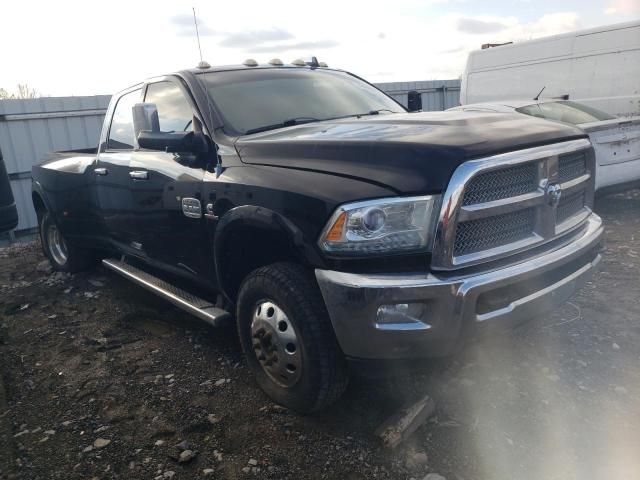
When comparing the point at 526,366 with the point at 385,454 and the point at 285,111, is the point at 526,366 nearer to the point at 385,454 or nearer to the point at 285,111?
the point at 385,454

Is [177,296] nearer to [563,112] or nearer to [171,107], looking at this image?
[171,107]

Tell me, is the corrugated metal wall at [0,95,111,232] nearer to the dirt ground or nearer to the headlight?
the dirt ground

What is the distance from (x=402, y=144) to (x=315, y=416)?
1514 millimetres

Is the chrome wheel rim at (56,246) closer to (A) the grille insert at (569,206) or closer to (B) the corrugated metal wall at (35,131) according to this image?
(B) the corrugated metal wall at (35,131)

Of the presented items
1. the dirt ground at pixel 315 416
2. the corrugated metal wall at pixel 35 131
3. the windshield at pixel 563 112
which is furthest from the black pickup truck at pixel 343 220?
the corrugated metal wall at pixel 35 131

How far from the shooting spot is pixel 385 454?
2496 mm

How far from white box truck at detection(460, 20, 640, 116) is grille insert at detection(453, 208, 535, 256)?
249 inches

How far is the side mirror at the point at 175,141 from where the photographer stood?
307 centimetres

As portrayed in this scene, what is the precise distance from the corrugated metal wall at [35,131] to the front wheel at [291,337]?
780 cm

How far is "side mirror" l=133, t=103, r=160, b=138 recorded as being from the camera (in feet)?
10.5

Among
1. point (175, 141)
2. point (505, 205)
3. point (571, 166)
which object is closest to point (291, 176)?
point (175, 141)

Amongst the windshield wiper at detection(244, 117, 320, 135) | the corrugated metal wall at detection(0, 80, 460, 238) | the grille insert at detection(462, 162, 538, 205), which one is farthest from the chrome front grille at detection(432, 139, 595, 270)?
the corrugated metal wall at detection(0, 80, 460, 238)

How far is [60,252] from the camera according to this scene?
598 centimetres

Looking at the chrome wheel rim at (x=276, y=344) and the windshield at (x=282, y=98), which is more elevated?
the windshield at (x=282, y=98)
